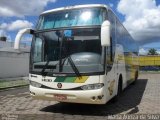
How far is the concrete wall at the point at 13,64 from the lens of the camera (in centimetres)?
3002

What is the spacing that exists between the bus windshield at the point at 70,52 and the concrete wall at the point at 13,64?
20.4 m

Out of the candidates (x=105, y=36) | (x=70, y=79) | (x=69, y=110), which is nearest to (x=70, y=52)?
(x=70, y=79)

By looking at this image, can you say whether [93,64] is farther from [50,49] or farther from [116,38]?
[116,38]

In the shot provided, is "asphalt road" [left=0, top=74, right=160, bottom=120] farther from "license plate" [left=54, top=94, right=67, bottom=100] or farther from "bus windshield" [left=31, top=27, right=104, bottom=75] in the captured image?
"bus windshield" [left=31, top=27, right=104, bottom=75]

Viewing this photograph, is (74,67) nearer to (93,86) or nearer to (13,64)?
(93,86)

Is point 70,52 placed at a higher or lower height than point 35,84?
higher

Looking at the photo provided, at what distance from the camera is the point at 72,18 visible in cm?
1027

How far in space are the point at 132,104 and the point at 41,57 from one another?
14.1 feet

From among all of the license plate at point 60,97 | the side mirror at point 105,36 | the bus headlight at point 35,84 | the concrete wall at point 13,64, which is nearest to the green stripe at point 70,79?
the license plate at point 60,97

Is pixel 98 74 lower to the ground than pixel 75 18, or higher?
lower

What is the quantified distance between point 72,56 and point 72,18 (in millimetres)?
1378

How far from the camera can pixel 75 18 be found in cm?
1023

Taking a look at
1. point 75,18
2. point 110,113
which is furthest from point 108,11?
point 110,113

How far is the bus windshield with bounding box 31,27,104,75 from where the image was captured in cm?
948
